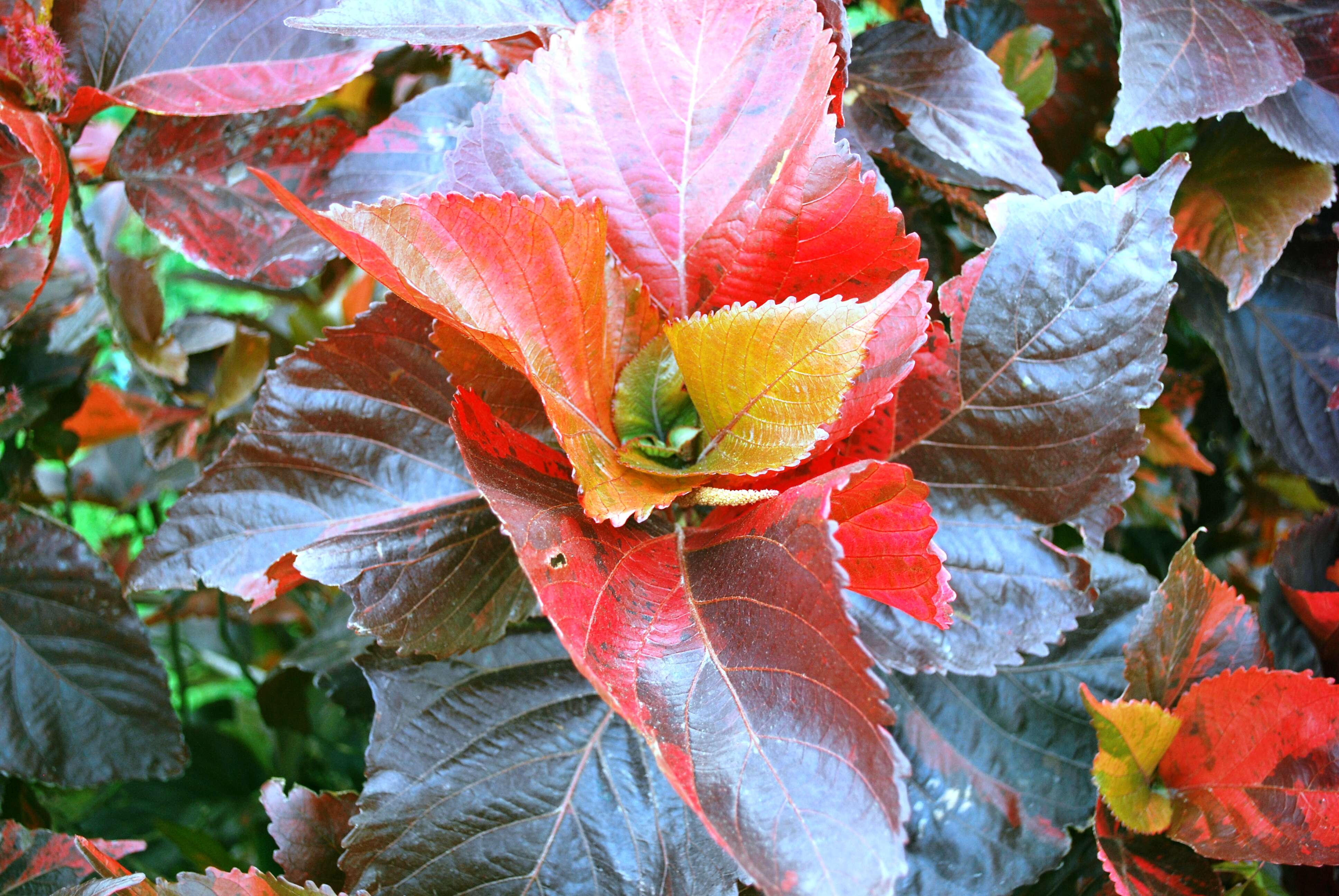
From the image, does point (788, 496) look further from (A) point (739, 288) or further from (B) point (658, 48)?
(B) point (658, 48)

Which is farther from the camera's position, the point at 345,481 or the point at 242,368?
the point at 242,368

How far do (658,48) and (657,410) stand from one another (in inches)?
6.7

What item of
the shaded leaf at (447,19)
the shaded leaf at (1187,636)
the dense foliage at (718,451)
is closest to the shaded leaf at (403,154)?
the dense foliage at (718,451)

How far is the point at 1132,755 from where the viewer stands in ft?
1.46

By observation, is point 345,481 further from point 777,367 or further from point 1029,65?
point 1029,65

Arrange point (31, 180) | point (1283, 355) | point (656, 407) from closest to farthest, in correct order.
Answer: point (656, 407)
point (31, 180)
point (1283, 355)

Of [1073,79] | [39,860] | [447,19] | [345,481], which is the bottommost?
[39,860]

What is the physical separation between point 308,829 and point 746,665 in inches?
12.7

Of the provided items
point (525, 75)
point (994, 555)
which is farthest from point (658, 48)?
point (994, 555)

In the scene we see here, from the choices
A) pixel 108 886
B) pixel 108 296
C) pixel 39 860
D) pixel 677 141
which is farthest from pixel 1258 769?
pixel 108 296

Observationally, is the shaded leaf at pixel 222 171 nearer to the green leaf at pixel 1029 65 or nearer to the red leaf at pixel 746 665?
the red leaf at pixel 746 665

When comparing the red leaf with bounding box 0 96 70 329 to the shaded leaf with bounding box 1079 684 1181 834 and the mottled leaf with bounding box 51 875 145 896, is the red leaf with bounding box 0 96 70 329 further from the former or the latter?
the shaded leaf with bounding box 1079 684 1181 834

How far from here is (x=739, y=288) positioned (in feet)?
1.31

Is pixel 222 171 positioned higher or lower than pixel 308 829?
higher
